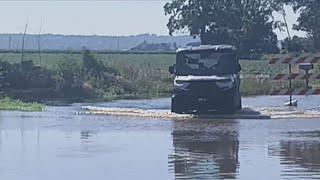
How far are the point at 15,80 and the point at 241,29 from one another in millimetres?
54705

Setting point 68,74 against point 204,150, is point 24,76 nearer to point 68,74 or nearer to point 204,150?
point 68,74

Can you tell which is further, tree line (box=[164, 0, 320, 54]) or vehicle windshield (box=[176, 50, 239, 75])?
tree line (box=[164, 0, 320, 54])

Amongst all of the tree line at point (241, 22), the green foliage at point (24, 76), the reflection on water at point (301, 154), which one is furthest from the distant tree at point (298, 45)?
the reflection on water at point (301, 154)

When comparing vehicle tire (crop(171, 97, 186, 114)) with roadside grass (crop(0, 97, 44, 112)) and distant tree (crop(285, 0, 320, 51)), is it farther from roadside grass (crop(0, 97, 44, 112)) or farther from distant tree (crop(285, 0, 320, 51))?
distant tree (crop(285, 0, 320, 51))

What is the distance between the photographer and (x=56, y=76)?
1639 inches

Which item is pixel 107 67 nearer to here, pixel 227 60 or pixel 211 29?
pixel 227 60

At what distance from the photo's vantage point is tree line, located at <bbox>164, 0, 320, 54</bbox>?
301 ft

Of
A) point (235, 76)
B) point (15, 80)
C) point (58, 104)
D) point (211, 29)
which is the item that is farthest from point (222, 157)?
point (211, 29)

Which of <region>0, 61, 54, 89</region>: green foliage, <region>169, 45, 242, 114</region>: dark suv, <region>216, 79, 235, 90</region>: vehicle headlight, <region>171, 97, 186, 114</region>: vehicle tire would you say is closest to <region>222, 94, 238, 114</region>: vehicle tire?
<region>169, 45, 242, 114</region>: dark suv

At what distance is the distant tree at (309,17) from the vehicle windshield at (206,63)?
203 feet

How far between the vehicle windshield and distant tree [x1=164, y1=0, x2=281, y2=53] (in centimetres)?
6181

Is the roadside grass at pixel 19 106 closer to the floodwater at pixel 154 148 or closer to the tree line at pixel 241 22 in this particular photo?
the floodwater at pixel 154 148

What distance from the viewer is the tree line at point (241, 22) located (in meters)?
91.7

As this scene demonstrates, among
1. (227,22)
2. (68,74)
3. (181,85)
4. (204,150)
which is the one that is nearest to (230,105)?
(181,85)
